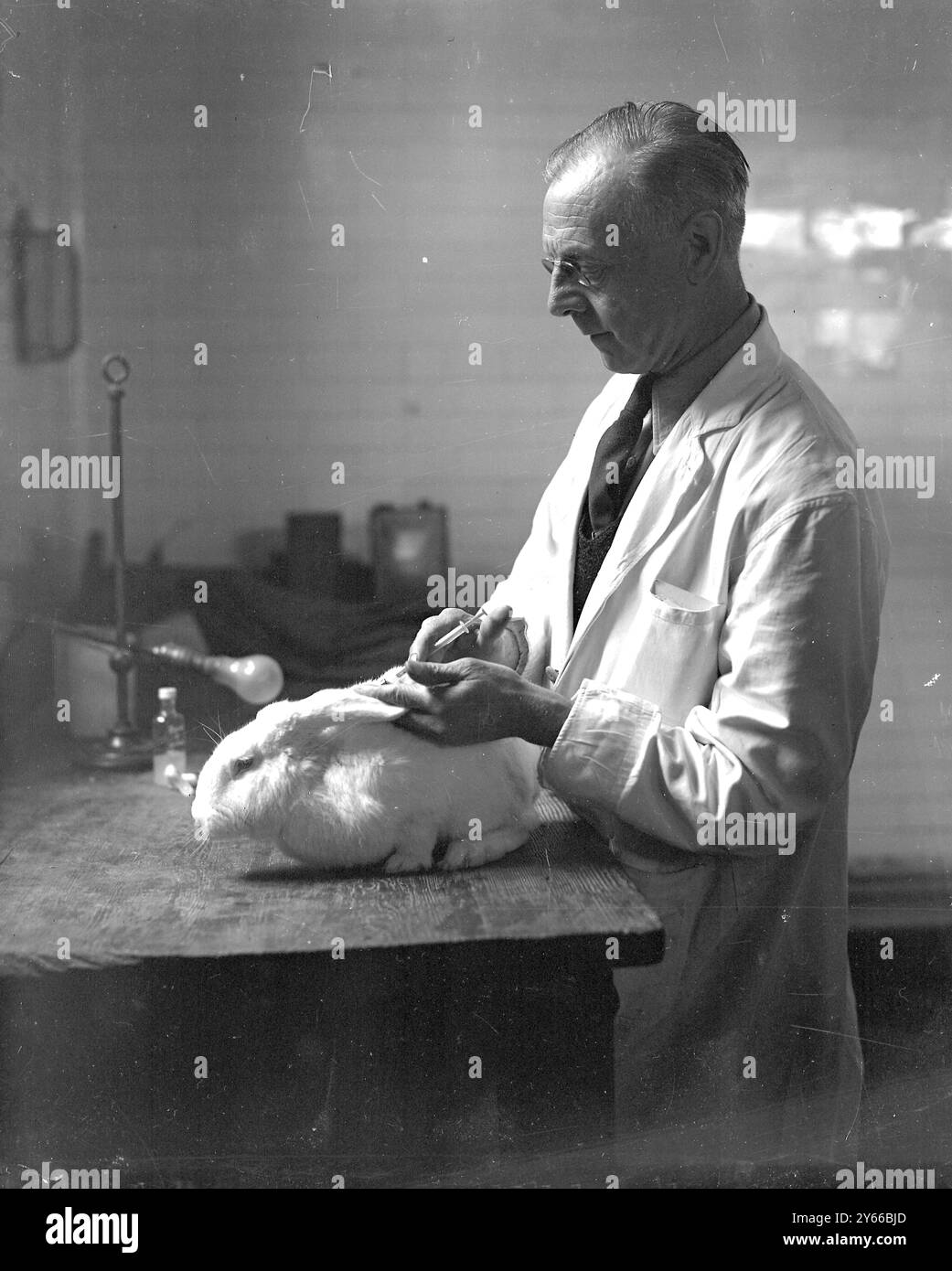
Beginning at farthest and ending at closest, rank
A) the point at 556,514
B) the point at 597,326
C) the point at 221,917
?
the point at 556,514 → the point at 597,326 → the point at 221,917

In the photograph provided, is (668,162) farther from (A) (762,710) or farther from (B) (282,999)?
(B) (282,999)

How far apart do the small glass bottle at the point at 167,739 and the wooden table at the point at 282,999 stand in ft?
0.13

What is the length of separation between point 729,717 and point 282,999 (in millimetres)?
721

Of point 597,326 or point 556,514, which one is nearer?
point 597,326

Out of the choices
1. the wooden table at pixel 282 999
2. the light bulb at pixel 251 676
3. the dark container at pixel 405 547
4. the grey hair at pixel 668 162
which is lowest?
the wooden table at pixel 282 999

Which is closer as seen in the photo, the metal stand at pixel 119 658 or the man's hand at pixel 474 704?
the man's hand at pixel 474 704

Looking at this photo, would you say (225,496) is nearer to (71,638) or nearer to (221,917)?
(71,638)

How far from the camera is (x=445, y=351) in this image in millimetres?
1705

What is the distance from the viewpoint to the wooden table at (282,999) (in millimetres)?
1475

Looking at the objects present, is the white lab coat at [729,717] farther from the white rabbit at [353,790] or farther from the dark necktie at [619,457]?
the white rabbit at [353,790]

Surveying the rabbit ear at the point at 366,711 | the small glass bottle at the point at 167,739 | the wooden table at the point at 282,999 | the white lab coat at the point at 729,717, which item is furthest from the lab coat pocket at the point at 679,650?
the small glass bottle at the point at 167,739

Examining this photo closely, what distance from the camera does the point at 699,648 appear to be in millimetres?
1593
